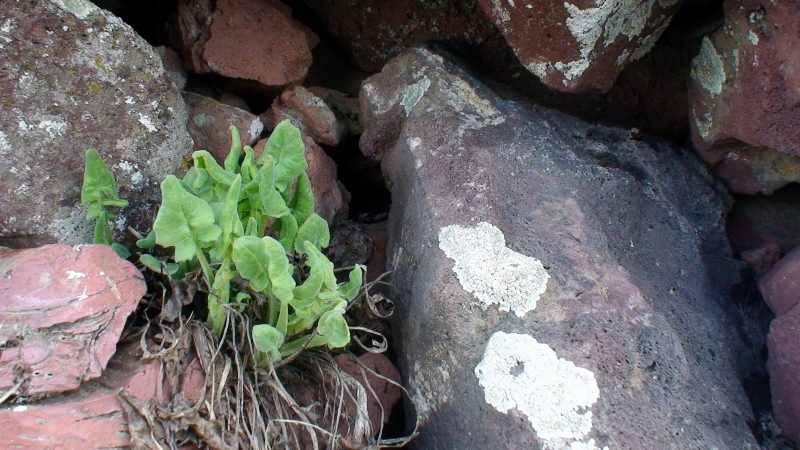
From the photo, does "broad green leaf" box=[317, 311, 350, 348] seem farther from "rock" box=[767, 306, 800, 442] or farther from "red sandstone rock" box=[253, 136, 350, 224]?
"rock" box=[767, 306, 800, 442]

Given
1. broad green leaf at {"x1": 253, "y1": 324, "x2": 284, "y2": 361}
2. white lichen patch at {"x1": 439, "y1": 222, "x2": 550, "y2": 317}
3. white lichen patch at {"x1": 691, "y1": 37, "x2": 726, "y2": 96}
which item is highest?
white lichen patch at {"x1": 691, "y1": 37, "x2": 726, "y2": 96}

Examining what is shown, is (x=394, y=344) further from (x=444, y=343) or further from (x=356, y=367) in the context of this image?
(x=444, y=343)

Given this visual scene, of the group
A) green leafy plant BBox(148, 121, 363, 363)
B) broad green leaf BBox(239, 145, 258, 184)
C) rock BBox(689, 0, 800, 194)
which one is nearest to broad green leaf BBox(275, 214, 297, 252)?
green leafy plant BBox(148, 121, 363, 363)

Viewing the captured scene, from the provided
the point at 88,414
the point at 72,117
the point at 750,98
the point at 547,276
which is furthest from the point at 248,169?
the point at 750,98

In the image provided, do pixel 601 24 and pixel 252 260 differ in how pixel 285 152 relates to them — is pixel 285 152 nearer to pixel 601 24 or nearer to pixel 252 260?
pixel 252 260

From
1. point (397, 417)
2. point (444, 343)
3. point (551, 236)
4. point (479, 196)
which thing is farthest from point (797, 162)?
point (397, 417)

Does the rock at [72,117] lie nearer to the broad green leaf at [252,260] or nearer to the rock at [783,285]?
the broad green leaf at [252,260]
